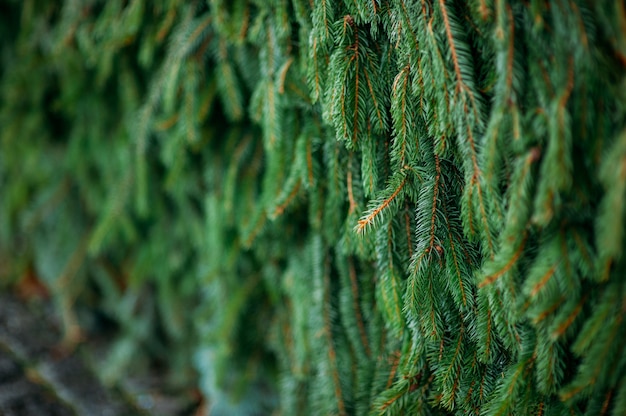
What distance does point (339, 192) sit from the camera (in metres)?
1.38

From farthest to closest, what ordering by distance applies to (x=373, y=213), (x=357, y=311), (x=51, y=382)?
(x=51, y=382) < (x=357, y=311) < (x=373, y=213)

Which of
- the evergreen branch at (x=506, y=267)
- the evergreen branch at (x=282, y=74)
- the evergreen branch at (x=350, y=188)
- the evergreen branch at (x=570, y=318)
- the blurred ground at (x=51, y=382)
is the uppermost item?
the evergreen branch at (x=282, y=74)

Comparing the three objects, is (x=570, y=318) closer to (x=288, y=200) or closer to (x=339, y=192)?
(x=339, y=192)

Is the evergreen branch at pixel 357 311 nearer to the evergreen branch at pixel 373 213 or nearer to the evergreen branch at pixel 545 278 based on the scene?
the evergreen branch at pixel 373 213

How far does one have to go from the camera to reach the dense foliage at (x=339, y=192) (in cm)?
95

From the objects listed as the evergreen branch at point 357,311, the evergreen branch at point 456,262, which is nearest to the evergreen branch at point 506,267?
the evergreen branch at point 456,262

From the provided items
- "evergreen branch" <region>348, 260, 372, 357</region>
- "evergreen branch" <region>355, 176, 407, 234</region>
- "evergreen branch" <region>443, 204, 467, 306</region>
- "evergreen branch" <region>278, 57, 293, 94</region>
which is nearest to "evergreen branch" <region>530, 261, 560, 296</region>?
"evergreen branch" <region>443, 204, 467, 306</region>

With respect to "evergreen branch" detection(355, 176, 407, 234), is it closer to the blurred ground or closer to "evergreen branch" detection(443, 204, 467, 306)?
"evergreen branch" detection(443, 204, 467, 306)

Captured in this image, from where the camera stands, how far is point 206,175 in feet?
6.31

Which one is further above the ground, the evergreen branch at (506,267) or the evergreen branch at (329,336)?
the evergreen branch at (506,267)

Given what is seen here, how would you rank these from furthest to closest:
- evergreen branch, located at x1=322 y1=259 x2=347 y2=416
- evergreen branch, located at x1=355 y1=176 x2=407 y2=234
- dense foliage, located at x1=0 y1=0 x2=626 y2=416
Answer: evergreen branch, located at x1=322 y1=259 x2=347 y2=416 → evergreen branch, located at x1=355 y1=176 x2=407 y2=234 → dense foliage, located at x1=0 y1=0 x2=626 y2=416

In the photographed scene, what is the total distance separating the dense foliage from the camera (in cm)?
95

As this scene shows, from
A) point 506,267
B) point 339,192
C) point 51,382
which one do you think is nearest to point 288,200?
point 339,192

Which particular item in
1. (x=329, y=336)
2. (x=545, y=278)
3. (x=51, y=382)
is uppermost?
(x=545, y=278)
